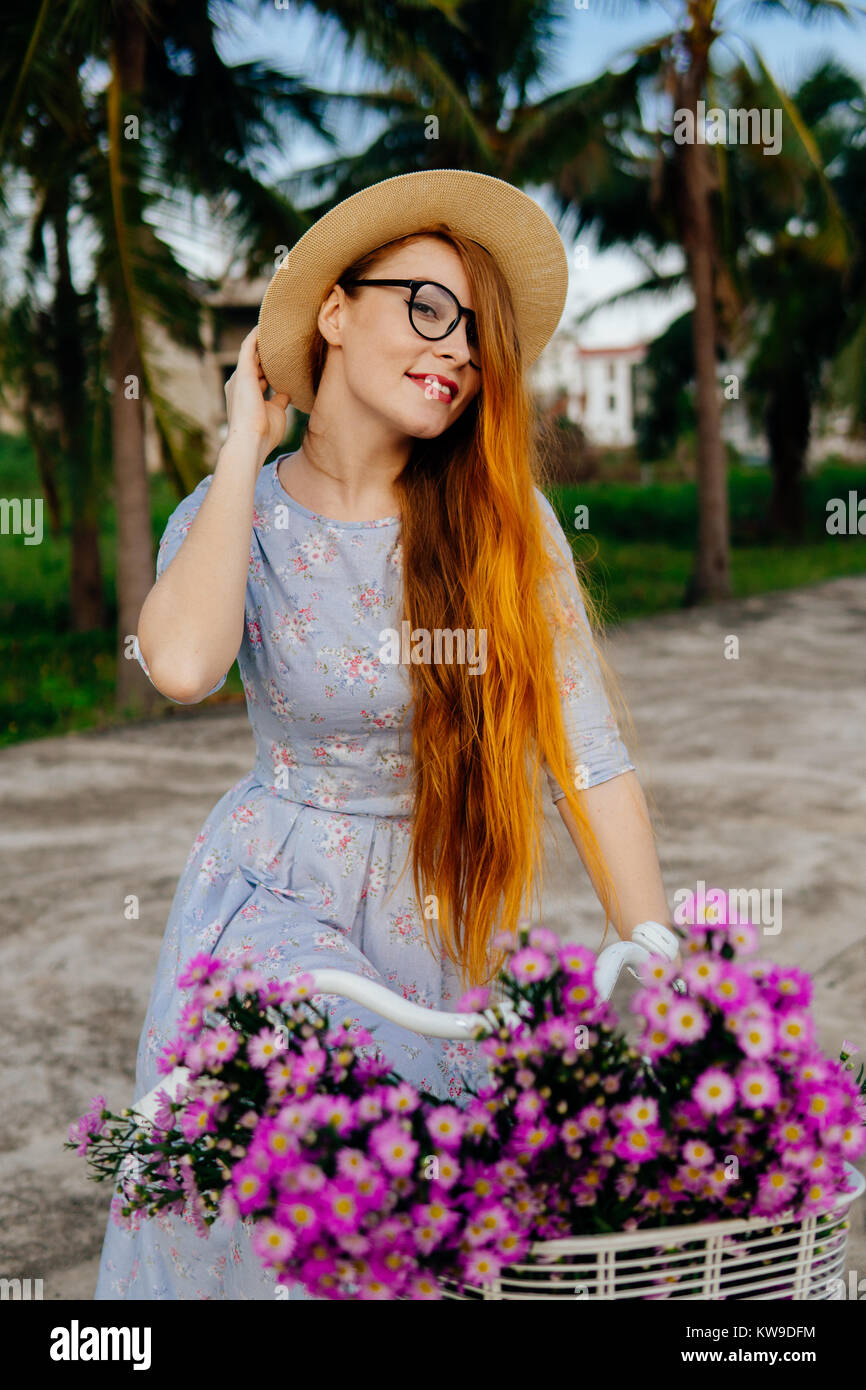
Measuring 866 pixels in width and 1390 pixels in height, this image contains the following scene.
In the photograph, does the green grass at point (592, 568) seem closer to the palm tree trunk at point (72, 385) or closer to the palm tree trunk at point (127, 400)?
the palm tree trunk at point (127, 400)

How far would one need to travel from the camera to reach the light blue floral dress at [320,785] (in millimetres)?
1901

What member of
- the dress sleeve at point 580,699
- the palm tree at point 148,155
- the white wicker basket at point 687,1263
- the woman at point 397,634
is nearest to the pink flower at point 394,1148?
the white wicker basket at point 687,1263

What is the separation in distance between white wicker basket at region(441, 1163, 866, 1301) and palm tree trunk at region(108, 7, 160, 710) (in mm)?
6618

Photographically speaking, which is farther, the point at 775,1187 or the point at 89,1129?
the point at 89,1129

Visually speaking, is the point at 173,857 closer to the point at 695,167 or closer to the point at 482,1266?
the point at 482,1266

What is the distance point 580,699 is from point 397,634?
307 millimetres

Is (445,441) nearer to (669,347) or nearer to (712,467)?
(712,467)

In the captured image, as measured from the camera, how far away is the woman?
6.13 ft

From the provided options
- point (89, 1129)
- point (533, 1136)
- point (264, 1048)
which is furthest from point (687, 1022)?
point (89, 1129)

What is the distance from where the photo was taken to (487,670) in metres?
1.91

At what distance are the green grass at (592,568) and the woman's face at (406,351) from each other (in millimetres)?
288

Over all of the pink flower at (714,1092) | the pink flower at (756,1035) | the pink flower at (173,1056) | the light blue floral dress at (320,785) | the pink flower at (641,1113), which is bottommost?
the pink flower at (641,1113)

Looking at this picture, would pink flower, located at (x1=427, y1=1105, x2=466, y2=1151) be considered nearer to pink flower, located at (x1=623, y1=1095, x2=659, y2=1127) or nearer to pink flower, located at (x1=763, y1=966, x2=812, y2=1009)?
pink flower, located at (x1=623, y1=1095, x2=659, y2=1127)

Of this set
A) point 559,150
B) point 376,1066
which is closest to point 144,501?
point 559,150
